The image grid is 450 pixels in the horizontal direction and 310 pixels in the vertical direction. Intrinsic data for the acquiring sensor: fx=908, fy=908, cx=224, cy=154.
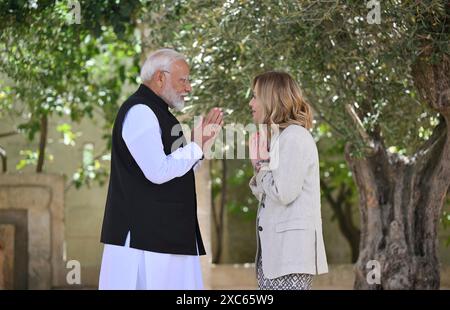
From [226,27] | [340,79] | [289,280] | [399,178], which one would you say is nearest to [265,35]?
[226,27]

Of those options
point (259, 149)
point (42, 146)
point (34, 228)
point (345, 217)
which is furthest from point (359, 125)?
point (345, 217)

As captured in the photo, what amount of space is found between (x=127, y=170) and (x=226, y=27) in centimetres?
218

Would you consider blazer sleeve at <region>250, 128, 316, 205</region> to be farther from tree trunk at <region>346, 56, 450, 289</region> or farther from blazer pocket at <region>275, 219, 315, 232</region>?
tree trunk at <region>346, 56, 450, 289</region>

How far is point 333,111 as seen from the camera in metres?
7.03

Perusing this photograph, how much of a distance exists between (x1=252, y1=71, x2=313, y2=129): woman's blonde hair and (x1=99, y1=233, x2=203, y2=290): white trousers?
2.73 feet

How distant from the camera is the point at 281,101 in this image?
14.6 ft

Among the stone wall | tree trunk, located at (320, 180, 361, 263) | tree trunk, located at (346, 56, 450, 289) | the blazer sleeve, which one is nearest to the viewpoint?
the blazer sleeve

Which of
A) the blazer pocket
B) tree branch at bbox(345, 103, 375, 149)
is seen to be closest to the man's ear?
the blazer pocket

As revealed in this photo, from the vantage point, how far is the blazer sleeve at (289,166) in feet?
14.1

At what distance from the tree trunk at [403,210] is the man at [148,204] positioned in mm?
2829

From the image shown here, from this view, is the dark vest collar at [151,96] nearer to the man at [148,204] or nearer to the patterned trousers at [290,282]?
the man at [148,204]

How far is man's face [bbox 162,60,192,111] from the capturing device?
4680 millimetres
